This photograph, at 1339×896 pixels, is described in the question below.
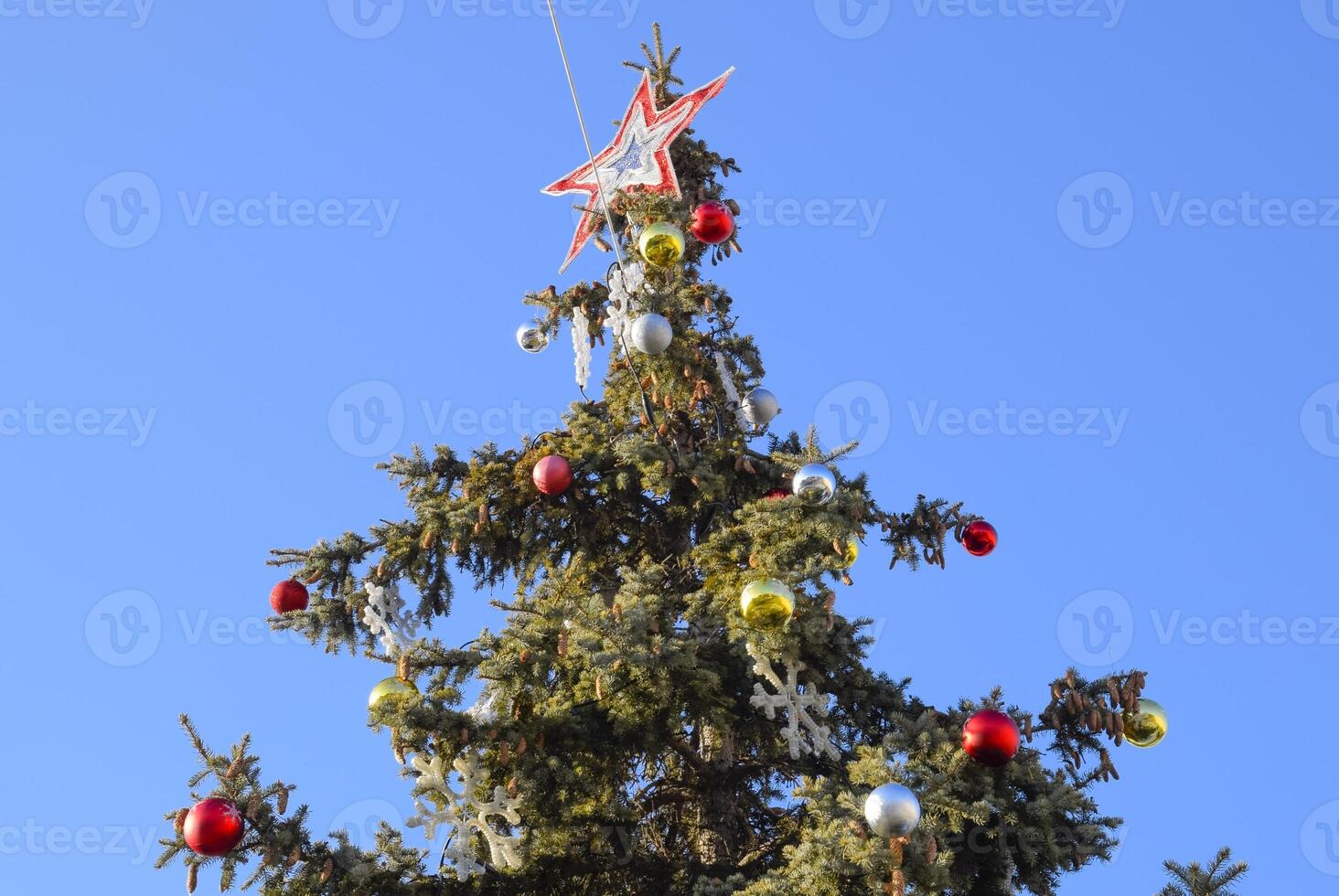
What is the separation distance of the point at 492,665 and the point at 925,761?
2972 millimetres

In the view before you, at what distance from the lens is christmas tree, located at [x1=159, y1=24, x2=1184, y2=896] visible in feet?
29.8

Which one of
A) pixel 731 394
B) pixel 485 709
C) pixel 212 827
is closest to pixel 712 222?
pixel 731 394

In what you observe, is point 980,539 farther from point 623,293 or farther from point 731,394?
point 623,293

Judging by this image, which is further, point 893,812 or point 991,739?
point 991,739

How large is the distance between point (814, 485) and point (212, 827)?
14.8ft

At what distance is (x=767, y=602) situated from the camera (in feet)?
32.6

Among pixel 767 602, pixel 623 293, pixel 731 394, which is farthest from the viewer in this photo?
pixel 623 293

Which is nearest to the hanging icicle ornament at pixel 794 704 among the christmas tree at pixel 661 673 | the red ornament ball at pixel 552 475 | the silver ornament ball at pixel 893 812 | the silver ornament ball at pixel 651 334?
the christmas tree at pixel 661 673

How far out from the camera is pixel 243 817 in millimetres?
8812

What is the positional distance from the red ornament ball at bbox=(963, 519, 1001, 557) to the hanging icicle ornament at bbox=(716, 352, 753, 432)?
206 cm

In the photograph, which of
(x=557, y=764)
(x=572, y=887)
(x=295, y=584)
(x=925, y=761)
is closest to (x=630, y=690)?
(x=557, y=764)

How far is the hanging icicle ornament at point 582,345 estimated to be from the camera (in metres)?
13.4

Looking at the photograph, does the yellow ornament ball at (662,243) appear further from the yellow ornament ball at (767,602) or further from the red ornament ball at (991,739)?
the red ornament ball at (991,739)

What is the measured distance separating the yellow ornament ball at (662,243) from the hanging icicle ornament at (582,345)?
1313mm
